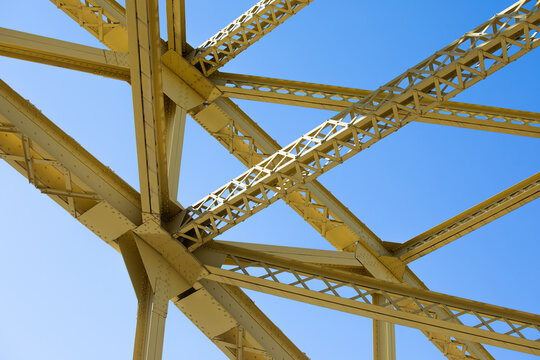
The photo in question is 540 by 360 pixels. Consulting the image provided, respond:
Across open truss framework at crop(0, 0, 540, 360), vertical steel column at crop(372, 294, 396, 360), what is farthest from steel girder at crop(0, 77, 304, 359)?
vertical steel column at crop(372, 294, 396, 360)

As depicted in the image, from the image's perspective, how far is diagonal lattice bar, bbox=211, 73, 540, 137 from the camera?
13953 mm

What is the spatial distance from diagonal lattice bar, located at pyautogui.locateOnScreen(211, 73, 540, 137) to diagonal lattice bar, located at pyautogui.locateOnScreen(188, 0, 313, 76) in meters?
0.36

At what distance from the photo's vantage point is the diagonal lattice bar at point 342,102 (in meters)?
14.0

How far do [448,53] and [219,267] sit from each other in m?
4.81

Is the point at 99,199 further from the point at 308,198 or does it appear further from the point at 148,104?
the point at 308,198

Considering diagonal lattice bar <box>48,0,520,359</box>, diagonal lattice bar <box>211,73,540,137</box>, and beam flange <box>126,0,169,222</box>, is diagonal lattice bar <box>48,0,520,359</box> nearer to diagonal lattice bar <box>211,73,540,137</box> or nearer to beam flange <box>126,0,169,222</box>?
diagonal lattice bar <box>211,73,540,137</box>

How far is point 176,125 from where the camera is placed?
14797 millimetres

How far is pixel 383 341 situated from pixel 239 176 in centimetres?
457

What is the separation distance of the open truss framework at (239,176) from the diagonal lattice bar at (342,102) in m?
0.02

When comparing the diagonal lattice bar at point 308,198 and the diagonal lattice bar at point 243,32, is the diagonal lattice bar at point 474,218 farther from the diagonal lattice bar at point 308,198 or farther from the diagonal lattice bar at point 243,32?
the diagonal lattice bar at point 243,32

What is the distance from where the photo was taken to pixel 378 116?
11836 millimetres

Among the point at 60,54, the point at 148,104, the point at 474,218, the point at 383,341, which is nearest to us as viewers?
the point at 148,104

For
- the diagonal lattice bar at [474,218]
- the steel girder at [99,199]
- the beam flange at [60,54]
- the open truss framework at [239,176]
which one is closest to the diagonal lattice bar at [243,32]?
the open truss framework at [239,176]

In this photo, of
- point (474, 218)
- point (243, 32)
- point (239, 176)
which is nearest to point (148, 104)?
point (239, 176)
